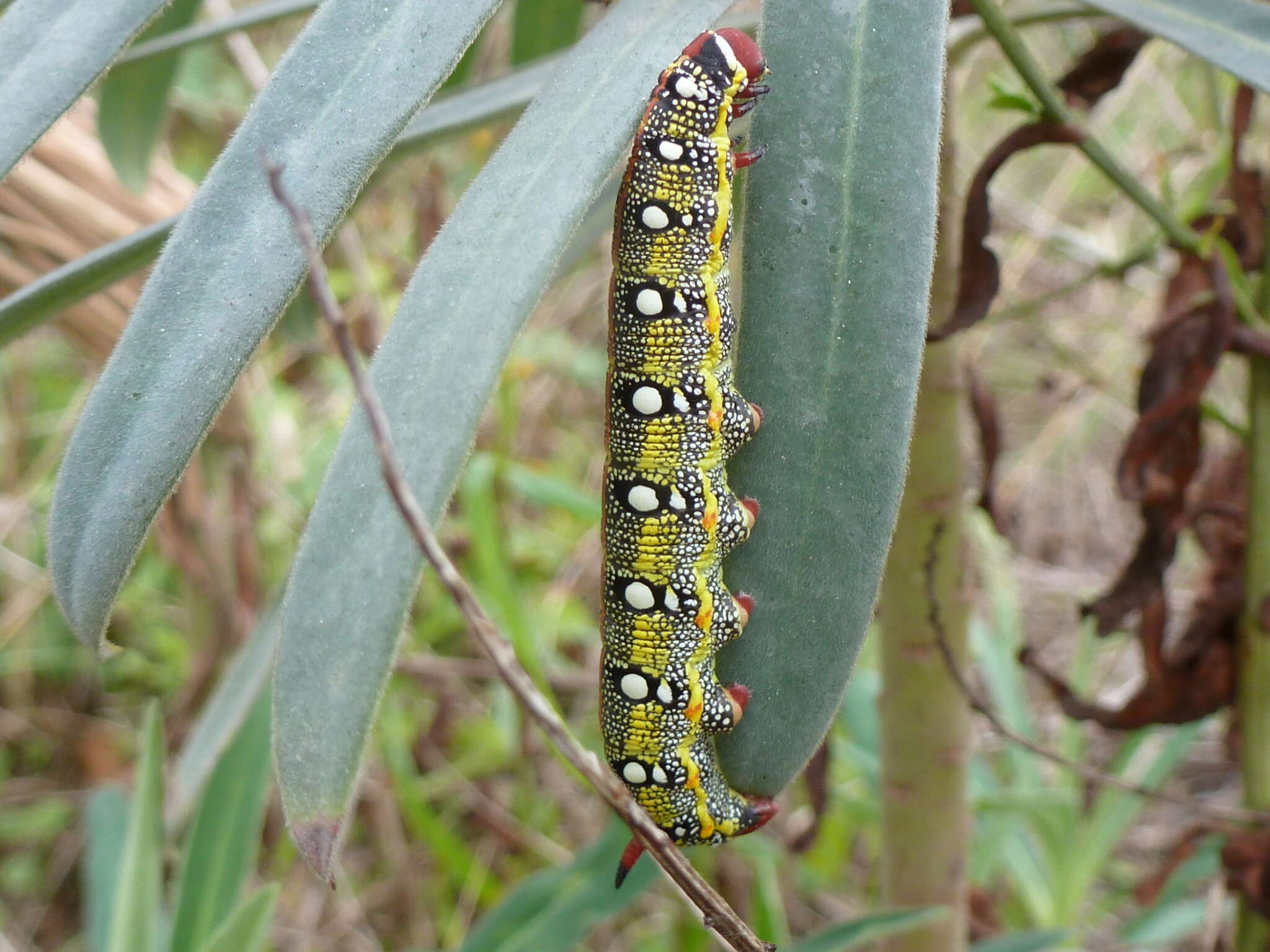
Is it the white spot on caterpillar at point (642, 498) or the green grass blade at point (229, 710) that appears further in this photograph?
the green grass blade at point (229, 710)

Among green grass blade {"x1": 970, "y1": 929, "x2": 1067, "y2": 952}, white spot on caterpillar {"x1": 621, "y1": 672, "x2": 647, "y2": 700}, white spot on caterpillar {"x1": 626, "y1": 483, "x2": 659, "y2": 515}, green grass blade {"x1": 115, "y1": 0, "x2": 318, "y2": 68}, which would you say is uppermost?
green grass blade {"x1": 115, "y1": 0, "x2": 318, "y2": 68}

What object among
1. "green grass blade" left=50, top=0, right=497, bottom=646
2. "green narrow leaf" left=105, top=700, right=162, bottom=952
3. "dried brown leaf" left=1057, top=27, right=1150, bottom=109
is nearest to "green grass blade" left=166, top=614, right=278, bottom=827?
"green narrow leaf" left=105, top=700, right=162, bottom=952

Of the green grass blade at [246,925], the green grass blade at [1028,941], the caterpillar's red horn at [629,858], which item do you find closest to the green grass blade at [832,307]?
the caterpillar's red horn at [629,858]

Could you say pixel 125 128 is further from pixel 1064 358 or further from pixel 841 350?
pixel 1064 358

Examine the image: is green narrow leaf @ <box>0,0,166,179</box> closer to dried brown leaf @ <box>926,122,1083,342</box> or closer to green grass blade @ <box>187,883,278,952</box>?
dried brown leaf @ <box>926,122,1083,342</box>

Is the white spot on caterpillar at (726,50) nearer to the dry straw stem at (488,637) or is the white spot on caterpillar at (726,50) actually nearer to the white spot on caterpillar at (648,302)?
the white spot on caterpillar at (648,302)

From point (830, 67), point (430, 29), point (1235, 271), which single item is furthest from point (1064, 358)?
point (430, 29)
